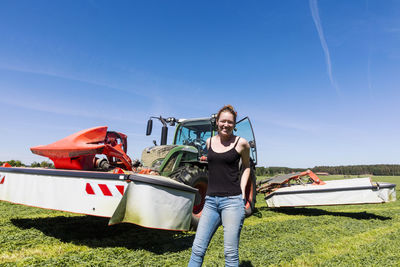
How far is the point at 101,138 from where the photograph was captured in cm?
412

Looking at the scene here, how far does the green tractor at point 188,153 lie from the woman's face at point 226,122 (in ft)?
5.62

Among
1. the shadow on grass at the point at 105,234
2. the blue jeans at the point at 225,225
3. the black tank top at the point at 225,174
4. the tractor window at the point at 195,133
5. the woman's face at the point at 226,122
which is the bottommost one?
the shadow on grass at the point at 105,234

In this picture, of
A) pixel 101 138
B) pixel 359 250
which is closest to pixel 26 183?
pixel 101 138

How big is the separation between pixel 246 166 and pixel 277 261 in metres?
1.67

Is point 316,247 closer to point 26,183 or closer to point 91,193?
point 91,193

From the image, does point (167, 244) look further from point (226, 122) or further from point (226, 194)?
point (226, 122)

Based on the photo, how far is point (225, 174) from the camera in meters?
2.25

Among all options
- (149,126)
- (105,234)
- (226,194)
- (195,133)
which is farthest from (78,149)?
(195,133)

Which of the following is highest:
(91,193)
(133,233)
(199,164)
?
(199,164)

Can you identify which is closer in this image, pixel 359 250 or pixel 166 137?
pixel 359 250

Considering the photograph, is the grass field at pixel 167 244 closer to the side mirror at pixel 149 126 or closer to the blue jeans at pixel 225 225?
the blue jeans at pixel 225 225

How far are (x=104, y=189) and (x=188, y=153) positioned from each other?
9.19 feet

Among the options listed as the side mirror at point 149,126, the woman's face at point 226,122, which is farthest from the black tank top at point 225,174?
the side mirror at point 149,126

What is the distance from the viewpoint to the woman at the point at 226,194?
7.09 ft
